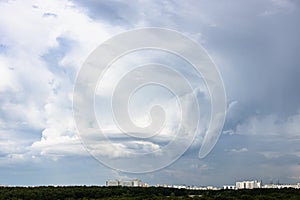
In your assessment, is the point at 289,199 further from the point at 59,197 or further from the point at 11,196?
the point at 11,196

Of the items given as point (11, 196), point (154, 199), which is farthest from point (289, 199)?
point (11, 196)

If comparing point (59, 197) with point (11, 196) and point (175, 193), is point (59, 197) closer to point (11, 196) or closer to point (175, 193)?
point (11, 196)

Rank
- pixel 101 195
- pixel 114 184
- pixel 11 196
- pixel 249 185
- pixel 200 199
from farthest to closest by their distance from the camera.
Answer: pixel 249 185 < pixel 114 184 < pixel 101 195 < pixel 11 196 < pixel 200 199

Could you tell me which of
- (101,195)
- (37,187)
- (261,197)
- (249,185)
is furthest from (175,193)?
(249,185)

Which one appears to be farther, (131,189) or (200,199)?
(131,189)

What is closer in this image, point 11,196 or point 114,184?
point 11,196

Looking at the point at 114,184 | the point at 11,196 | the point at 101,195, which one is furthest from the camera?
the point at 114,184
